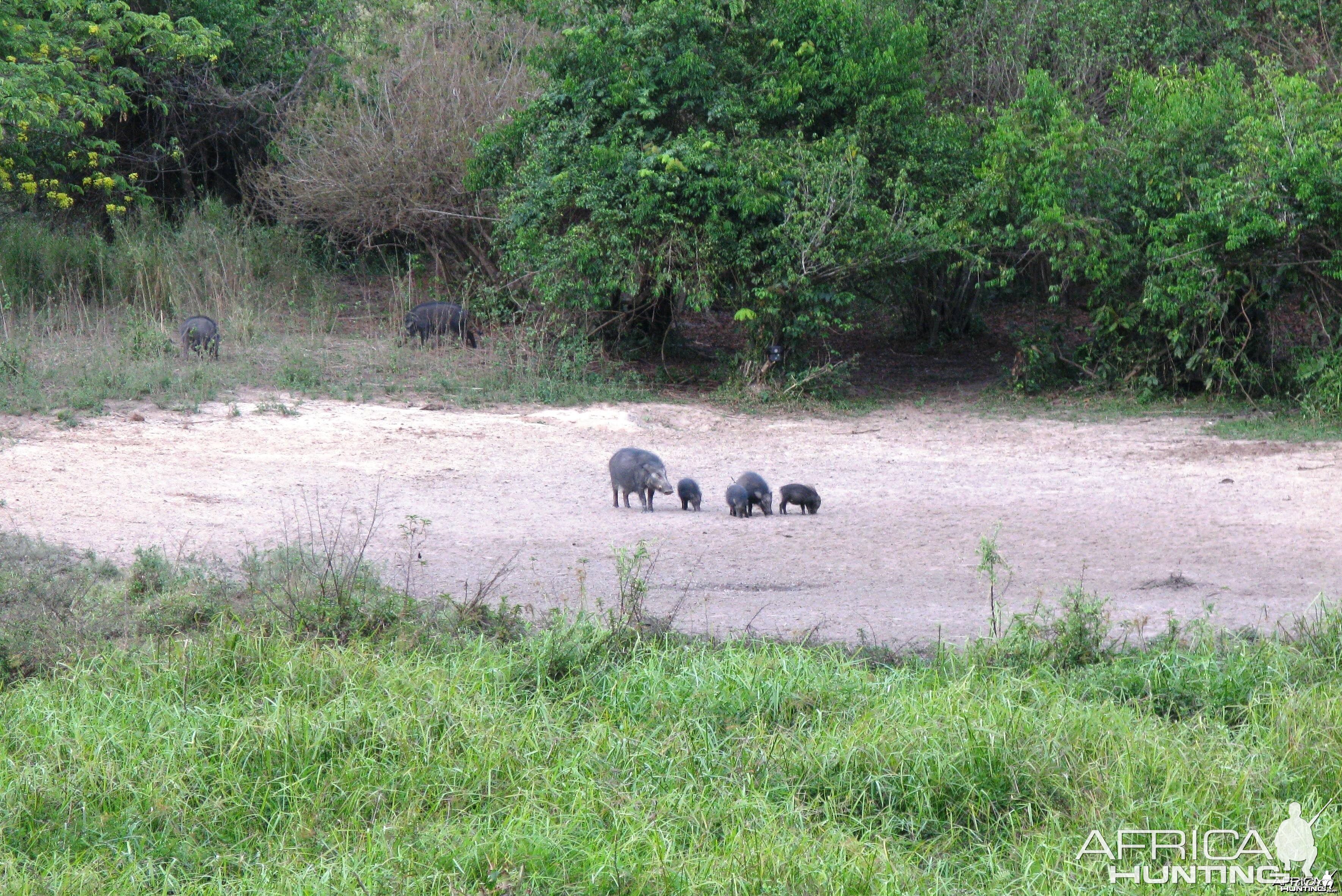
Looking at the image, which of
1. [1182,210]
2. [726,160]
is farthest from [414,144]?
[1182,210]

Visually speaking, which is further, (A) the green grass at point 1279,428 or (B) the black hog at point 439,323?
(B) the black hog at point 439,323

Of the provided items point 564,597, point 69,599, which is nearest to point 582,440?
point 564,597

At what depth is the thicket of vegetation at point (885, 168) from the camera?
537 inches

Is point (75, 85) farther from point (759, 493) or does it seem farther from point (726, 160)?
point (759, 493)

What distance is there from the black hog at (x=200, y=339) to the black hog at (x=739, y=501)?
7.33 meters

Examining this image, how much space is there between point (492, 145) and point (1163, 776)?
41.8 feet

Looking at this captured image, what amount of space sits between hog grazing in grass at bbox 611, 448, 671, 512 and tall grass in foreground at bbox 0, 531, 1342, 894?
3.42 m

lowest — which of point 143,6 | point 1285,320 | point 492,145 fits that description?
point 1285,320

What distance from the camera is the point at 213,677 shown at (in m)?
5.67

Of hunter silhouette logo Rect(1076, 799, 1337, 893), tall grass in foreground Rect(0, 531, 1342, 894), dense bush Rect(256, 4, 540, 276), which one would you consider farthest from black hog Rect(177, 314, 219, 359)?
hunter silhouette logo Rect(1076, 799, 1337, 893)

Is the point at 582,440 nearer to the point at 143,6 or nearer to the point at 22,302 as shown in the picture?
the point at 22,302

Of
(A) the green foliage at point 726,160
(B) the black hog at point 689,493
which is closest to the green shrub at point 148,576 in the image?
(B) the black hog at point 689,493

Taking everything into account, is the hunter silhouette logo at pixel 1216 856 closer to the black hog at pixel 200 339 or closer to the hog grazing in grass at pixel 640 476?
the hog grazing in grass at pixel 640 476

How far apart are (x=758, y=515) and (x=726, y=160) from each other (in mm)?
5629
